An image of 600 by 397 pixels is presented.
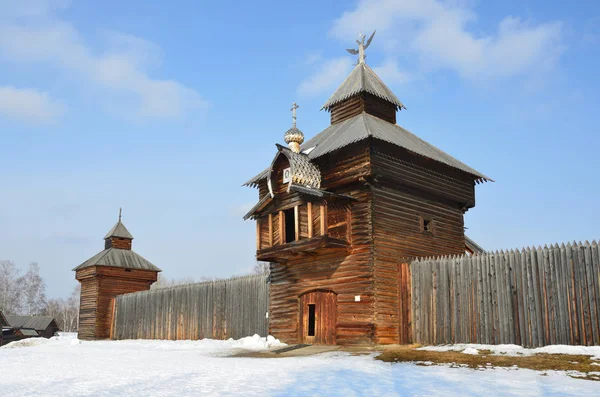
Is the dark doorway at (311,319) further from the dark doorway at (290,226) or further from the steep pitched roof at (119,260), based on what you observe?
the steep pitched roof at (119,260)

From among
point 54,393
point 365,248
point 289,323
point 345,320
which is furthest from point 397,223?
point 54,393

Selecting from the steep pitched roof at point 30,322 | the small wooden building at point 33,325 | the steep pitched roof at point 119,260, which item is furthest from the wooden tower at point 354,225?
the steep pitched roof at point 30,322

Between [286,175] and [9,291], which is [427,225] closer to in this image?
[286,175]

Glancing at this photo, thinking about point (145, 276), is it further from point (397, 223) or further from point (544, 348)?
point (544, 348)

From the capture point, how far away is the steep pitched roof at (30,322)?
63.9 meters

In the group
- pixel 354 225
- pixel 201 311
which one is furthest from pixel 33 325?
pixel 354 225

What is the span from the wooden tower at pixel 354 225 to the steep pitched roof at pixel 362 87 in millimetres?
1408

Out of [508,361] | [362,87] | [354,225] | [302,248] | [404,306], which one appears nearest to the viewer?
[508,361]

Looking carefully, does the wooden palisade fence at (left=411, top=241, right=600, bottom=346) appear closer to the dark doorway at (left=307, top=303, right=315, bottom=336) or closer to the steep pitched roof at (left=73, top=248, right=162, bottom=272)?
the dark doorway at (left=307, top=303, right=315, bottom=336)

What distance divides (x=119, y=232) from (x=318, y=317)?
26.5 metres

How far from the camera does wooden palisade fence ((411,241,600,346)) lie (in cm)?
1522

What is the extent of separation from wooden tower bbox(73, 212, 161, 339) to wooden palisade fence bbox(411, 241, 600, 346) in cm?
2628

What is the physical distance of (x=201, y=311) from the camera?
28828mm

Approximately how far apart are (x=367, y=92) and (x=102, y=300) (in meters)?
24.7
